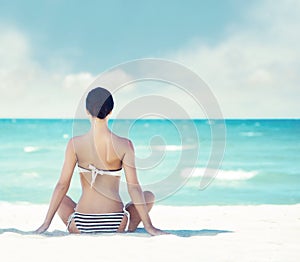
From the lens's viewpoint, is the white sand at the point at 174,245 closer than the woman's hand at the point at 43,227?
Yes

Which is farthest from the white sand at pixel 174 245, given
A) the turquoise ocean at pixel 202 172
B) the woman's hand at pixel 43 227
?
the turquoise ocean at pixel 202 172

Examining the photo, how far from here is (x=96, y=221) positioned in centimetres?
418

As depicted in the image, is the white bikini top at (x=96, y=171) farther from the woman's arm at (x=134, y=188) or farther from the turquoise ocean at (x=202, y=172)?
the turquoise ocean at (x=202, y=172)

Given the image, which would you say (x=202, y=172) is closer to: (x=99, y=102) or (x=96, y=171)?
(x=96, y=171)

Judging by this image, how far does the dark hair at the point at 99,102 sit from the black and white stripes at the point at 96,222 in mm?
800

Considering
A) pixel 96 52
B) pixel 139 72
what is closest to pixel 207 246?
pixel 139 72

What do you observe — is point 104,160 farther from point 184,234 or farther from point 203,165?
point 203,165

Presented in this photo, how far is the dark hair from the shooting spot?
3.92 metres

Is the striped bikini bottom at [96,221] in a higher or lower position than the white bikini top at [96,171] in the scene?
lower

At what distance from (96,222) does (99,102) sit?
3.18 feet

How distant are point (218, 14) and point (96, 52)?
845 centimetres

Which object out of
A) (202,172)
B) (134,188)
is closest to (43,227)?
(134,188)

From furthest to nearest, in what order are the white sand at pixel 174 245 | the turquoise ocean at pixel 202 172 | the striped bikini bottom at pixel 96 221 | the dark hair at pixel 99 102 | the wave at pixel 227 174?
the wave at pixel 227 174, the turquoise ocean at pixel 202 172, the striped bikini bottom at pixel 96 221, the dark hair at pixel 99 102, the white sand at pixel 174 245

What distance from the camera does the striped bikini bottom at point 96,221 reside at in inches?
165
